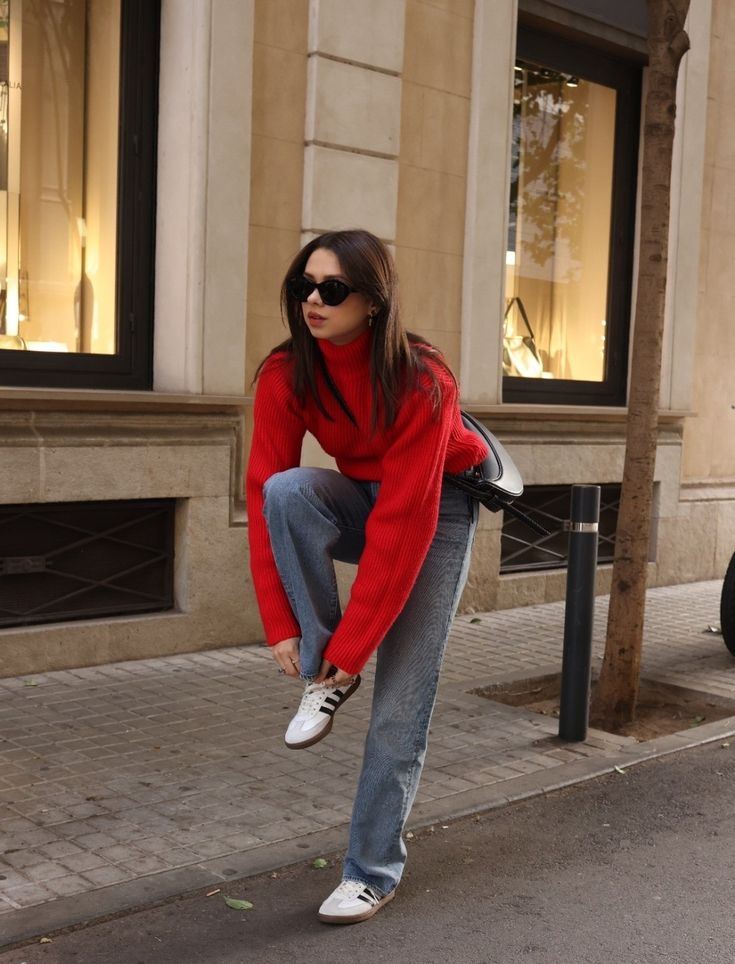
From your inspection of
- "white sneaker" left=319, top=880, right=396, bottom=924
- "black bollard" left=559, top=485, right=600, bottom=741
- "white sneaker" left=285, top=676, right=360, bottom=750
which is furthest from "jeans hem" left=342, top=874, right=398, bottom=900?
"black bollard" left=559, top=485, right=600, bottom=741

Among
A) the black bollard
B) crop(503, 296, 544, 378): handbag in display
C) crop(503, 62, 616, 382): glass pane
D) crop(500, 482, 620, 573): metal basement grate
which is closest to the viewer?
the black bollard

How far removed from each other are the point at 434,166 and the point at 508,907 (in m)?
5.92

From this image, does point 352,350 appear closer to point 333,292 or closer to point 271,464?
point 333,292

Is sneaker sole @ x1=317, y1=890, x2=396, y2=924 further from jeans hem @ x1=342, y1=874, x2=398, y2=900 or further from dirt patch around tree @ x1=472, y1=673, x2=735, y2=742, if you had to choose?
dirt patch around tree @ x1=472, y1=673, x2=735, y2=742

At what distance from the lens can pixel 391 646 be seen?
11.6 feet

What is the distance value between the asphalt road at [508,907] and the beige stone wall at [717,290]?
6764 millimetres

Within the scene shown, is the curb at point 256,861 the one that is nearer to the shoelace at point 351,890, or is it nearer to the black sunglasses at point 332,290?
the shoelace at point 351,890

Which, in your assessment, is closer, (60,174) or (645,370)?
Answer: (645,370)

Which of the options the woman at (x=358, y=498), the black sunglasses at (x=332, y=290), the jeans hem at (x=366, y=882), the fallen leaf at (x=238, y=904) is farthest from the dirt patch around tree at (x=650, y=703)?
the black sunglasses at (x=332, y=290)

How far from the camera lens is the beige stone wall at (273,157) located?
7520 mm

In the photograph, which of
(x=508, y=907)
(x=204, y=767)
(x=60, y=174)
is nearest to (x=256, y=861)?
(x=508, y=907)

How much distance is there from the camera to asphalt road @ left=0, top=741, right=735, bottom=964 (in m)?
3.46

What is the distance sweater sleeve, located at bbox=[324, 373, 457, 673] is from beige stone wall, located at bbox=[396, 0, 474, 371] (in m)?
5.22

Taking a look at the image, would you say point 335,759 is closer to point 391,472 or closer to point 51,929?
point 51,929
